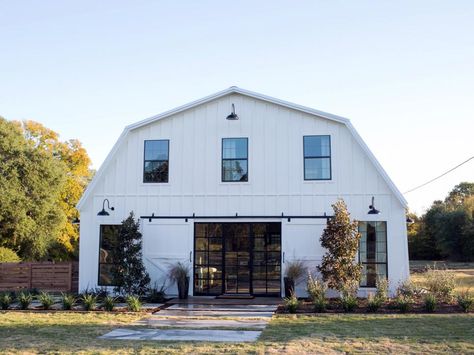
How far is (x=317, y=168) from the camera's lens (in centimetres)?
1522

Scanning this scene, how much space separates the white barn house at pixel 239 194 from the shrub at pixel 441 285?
77 cm

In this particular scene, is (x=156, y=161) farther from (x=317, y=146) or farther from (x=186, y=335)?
(x=186, y=335)

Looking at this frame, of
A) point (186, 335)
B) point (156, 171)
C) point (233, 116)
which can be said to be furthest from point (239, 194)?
point (186, 335)

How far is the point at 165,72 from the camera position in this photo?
15.3 m

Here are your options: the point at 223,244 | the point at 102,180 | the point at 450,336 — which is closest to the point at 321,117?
the point at 223,244

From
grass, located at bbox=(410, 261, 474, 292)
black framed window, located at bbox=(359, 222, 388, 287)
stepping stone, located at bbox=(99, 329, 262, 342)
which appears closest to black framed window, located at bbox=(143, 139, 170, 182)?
black framed window, located at bbox=(359, 222, 388, 287)

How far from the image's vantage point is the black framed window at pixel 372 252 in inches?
577

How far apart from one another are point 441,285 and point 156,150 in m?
8.97

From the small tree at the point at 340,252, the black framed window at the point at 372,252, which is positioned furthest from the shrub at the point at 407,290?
the small tree at the point at 340,252

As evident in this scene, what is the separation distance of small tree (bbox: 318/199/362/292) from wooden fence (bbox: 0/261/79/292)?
8.52 metres

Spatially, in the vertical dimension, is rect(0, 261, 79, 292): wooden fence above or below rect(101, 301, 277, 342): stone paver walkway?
above

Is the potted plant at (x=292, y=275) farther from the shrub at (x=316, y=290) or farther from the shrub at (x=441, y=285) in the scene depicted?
the shrub at (x=441, y=285)

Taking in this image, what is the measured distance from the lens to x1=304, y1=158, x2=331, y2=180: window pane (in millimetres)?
15141

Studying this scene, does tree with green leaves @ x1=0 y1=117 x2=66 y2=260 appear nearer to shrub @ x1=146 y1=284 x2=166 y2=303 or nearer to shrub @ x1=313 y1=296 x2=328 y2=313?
shrub @ x1=146 y1=284 x2=166 y2=303
